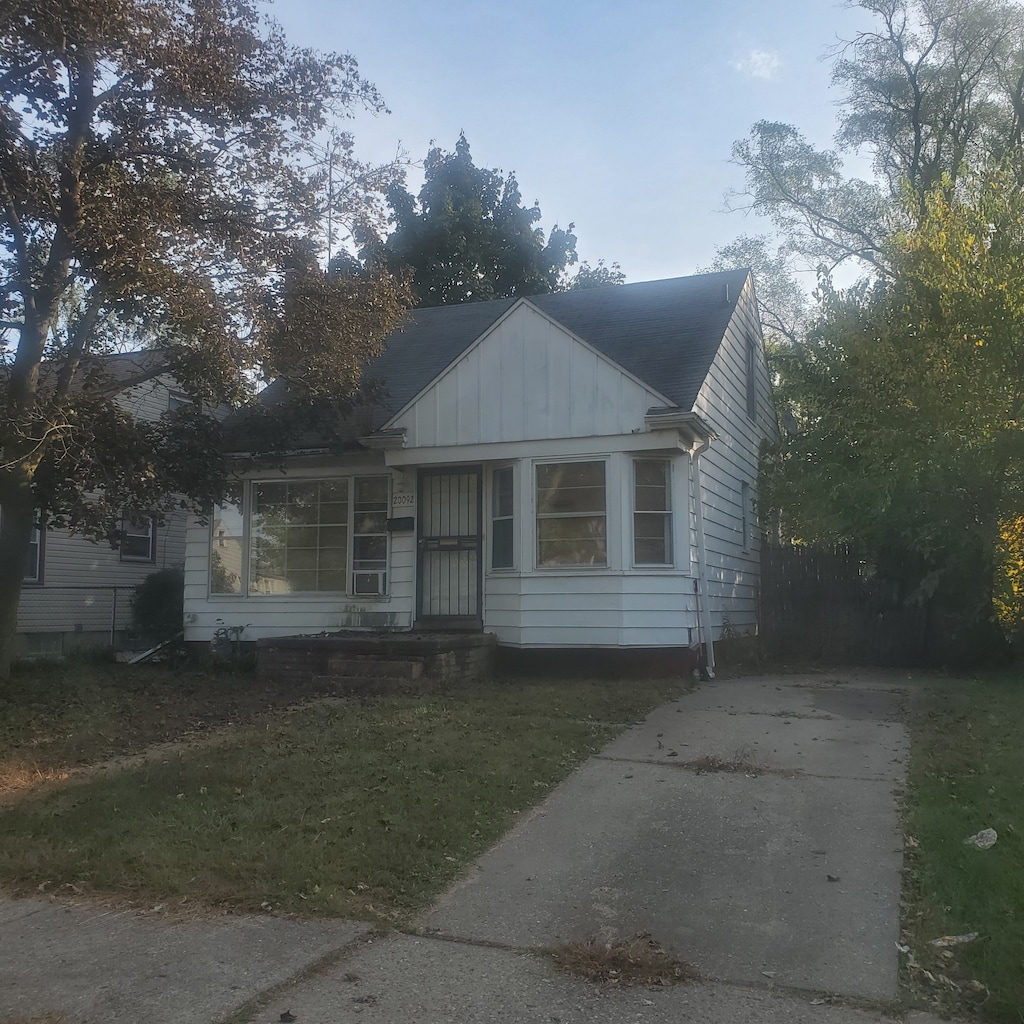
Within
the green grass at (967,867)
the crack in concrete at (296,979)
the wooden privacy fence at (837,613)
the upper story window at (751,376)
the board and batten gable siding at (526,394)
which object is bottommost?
the crack in concrete at (296,979)

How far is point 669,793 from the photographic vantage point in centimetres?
658

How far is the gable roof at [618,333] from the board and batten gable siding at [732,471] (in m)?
0.37

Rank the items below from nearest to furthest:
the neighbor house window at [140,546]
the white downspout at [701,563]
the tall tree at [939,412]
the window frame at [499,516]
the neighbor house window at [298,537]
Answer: the white downspout at [701,563] < the window frame at [499,516] < the tall tree at [939,412] < the neighbor house window at [298,537] < the neighbor house window at [140,546]

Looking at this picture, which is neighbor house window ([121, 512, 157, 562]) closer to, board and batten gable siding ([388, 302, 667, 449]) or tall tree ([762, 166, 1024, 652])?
board and batten gable siding ([388, 302, 667, 449])

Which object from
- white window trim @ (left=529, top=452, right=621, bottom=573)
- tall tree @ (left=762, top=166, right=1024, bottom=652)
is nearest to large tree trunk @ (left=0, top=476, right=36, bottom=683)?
white window trim @ (left=529, top=452, right=621, bottom=573)


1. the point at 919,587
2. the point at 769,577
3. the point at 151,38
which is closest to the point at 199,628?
the point at 151,38

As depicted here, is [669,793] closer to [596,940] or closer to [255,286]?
[596,940]

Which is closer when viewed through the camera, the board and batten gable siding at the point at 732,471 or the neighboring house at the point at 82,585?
the board and batten gable siding at the point at 732,471

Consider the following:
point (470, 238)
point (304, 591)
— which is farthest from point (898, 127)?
point (304, 591)

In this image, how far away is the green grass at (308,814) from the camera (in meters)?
4.90

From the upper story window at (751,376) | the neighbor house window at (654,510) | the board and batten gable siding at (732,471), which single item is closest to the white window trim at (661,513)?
the neighbor house window at (654,510)

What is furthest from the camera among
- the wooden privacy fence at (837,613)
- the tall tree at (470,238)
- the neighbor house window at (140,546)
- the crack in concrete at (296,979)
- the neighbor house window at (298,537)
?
the tall tree at (470,238)

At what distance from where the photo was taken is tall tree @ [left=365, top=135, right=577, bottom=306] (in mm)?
29375

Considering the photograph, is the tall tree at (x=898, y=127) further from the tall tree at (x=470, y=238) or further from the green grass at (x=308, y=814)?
the green grass at (x=308, y=814)
